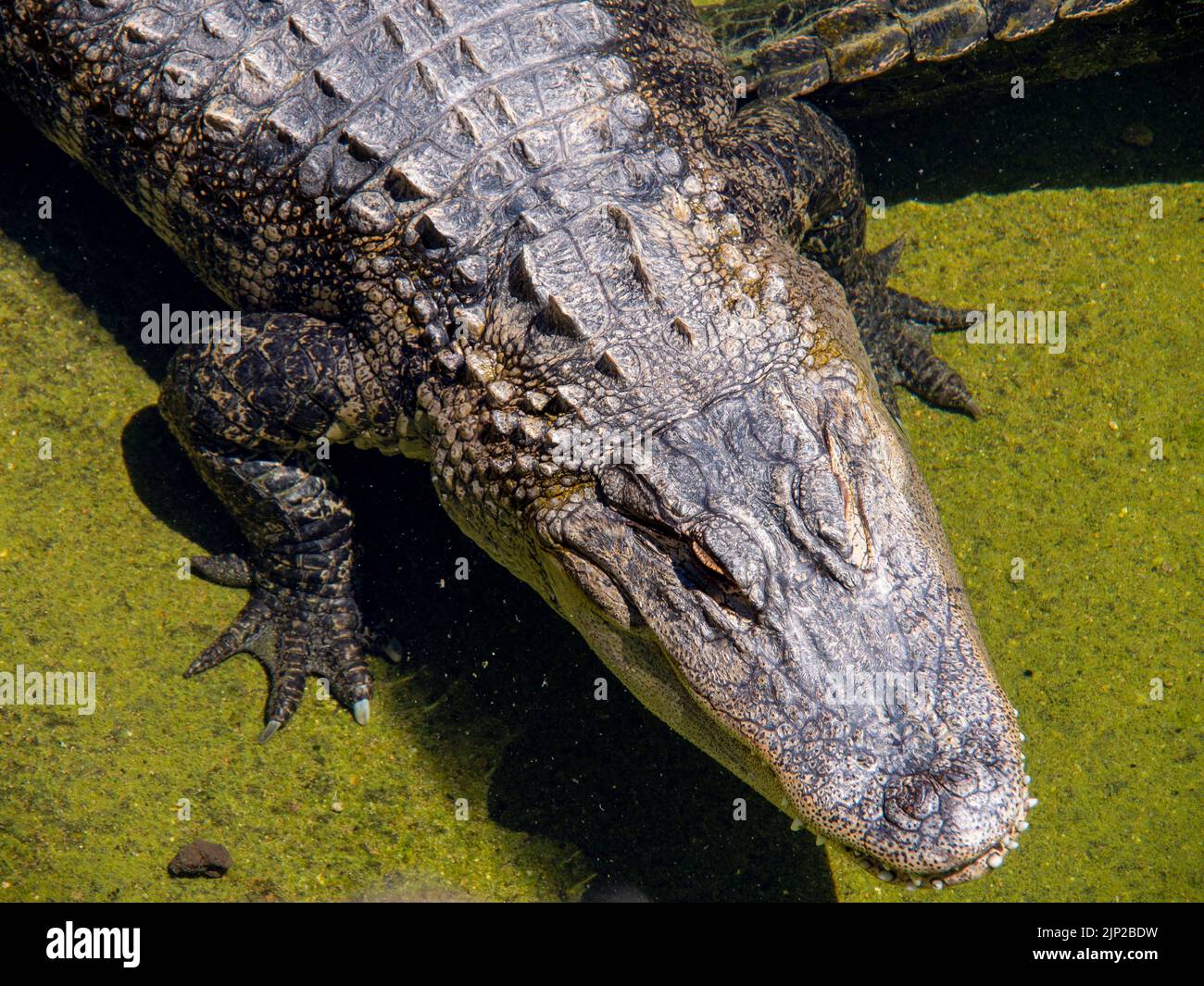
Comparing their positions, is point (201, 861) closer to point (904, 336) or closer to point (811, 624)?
point (811, 624)

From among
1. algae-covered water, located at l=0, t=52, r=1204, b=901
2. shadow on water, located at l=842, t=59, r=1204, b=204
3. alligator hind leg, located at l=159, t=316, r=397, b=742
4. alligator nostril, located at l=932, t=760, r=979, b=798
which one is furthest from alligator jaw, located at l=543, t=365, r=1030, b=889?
shadow on water, located at l=842, t=59, r=1204, b=204

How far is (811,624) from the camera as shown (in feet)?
9.16

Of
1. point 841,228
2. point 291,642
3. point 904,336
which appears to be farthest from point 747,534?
point 904,336

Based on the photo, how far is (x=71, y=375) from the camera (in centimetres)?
429

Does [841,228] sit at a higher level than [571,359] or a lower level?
higher

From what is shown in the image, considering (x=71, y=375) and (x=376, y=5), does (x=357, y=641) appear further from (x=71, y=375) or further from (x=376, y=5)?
(x=376, y=5)

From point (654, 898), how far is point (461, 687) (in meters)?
1.06

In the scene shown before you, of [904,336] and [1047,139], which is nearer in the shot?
[904,336]

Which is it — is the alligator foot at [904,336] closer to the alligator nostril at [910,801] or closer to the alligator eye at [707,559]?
the alligator eye at [707,559]

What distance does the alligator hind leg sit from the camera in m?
3.62

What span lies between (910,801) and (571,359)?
5.26 feet

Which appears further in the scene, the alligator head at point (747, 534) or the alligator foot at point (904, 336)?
the alligator foot at point (904, 336)

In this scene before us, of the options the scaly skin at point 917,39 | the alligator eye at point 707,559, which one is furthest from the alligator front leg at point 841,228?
the alligator eye at point 707,559

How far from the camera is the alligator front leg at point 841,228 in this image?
3992 millimetres
